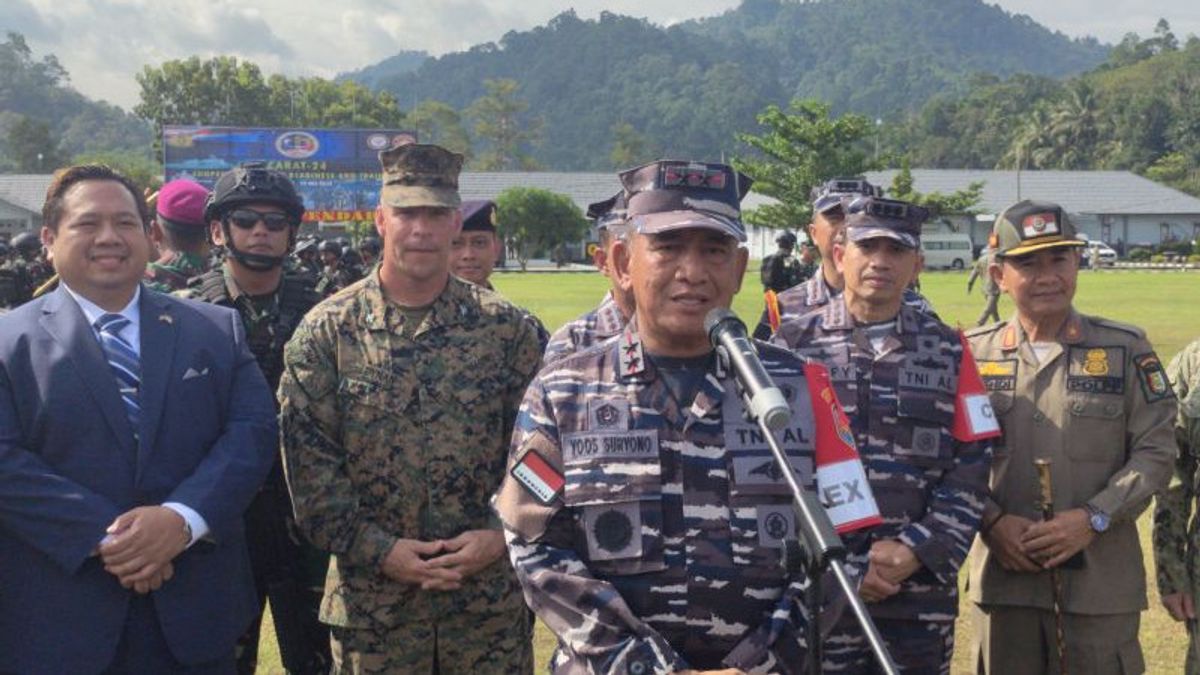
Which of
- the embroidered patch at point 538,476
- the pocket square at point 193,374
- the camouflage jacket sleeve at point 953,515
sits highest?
the pocket square at point 193,374

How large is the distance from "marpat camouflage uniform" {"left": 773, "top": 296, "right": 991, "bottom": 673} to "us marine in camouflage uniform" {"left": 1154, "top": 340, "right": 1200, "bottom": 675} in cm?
101

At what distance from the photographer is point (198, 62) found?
273 ft

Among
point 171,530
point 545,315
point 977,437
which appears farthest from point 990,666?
point 545,315

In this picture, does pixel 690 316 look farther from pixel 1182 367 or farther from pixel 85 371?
pixel 1182 367

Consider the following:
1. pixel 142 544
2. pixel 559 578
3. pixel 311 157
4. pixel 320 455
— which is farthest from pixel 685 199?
pixel 311 157

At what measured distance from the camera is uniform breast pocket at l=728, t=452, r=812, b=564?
276 centimetres

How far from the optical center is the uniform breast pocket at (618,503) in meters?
2.74

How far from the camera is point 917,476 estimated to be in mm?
3859

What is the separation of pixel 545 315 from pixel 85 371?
877 inches

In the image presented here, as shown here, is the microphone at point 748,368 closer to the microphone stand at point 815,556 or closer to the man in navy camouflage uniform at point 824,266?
the microphone stand at point 815,556

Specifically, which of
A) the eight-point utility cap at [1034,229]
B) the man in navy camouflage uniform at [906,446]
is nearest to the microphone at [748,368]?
the man in navy camouflage uniform at [906,446]

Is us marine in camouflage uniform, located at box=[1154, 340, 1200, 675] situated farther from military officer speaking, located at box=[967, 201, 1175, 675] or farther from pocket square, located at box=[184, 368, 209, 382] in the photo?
pocket square, located at box=[184, 368, 209, 382]

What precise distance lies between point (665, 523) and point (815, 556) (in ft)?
1.87

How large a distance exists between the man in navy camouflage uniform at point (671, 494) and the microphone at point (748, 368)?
0.53 feet
